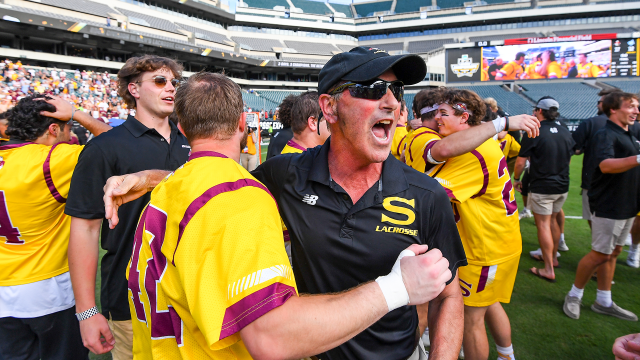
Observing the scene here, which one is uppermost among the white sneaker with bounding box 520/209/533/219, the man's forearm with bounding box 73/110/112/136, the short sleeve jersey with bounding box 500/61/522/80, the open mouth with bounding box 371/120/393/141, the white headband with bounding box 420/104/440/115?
the short sleeve jersey with bounding box 500/61/522/80

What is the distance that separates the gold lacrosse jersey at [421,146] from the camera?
123 inches

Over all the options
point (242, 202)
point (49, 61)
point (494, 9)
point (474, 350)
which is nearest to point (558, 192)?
point (474, 350)

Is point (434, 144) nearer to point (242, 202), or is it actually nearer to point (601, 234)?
point (242, 202)

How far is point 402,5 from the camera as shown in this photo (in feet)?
190

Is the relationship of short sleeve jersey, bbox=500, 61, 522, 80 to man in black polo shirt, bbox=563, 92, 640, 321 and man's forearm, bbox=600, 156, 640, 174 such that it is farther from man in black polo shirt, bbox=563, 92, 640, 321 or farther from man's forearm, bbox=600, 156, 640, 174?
man's forearm, bbox=600, 156, 640, 174

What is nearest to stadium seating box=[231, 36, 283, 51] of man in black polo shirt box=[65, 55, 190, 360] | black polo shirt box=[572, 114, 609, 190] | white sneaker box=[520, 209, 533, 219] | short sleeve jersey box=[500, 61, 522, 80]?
short sleeve jersey box=[500, 61, 522, 80]

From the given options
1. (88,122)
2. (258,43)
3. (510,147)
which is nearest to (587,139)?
(510,147)

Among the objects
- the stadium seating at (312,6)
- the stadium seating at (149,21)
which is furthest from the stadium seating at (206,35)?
the stadium seating at (312,6)

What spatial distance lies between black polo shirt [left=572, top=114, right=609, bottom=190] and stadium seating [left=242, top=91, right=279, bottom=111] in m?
35.3

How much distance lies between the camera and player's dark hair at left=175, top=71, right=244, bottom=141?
154cm

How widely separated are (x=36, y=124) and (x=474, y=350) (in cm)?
388

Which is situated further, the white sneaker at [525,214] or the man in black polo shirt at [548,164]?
the white sneaker at [525,214]

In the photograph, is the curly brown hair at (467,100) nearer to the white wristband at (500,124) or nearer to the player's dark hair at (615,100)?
the white wristband at (500,124)

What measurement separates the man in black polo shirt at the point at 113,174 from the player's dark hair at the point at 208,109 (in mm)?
1066
